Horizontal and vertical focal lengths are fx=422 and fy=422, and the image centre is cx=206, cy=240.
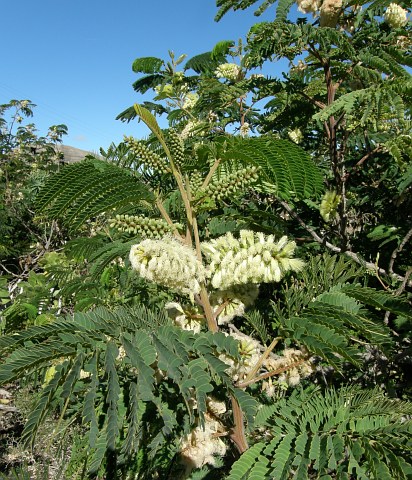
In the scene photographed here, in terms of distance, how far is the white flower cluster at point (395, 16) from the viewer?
2539 mm

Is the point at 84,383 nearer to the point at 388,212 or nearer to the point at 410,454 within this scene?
the point at 410,454

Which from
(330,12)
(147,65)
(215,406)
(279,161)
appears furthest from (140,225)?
(147,65)

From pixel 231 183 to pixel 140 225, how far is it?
0.32m

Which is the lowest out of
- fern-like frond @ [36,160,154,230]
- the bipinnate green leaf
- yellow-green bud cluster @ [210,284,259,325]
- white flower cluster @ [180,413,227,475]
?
white flower cluster @ [180,413,227,475]

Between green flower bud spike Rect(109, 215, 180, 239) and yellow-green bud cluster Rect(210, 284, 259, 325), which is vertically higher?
green flower bud spike Rect(109, 215, 180, 239)

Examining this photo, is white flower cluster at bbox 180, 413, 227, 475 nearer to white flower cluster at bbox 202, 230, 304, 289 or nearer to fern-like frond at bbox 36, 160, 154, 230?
white flower cluster at bbox 202, 230, 304, 289

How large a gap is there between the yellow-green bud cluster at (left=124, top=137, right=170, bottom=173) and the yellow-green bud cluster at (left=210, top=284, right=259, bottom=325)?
0.47 meters

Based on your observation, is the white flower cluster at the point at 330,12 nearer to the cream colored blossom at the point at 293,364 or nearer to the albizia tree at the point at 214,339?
the albizia tree at the point at 214,339

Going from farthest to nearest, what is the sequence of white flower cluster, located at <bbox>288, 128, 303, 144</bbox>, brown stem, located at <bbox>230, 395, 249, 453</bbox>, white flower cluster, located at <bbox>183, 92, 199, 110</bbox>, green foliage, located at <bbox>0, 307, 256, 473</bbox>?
white flower cluster, located at <bbox>183, 92, 199, 110</bbox>
white flower cluster, located at <bbox>288, 128, 303, 144</bbox>
brown stem, located at <bbox>230, 395, 249, 453</bbox>
green foliage, located at <bbox>0, 307, 256, 473</bbox>

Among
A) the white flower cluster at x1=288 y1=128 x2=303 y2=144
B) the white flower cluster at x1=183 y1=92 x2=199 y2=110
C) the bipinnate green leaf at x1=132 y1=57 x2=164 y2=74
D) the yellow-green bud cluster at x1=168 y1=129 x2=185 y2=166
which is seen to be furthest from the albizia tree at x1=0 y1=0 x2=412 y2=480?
the bipinnate green leaf at x1=132 y1=57 x2=164 y2=74

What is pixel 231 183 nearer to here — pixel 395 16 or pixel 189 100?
pixel 395 16

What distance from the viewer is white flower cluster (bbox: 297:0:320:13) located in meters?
2.59

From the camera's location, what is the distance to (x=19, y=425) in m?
4.53

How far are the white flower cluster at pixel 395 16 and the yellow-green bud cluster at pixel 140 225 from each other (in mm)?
2125
